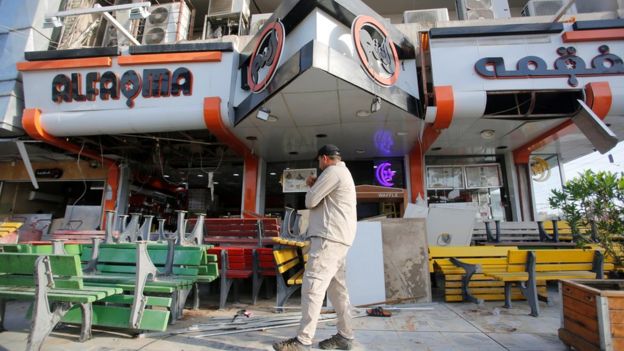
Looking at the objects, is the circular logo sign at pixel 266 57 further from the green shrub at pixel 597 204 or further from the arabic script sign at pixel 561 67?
the green shrub at pixel 597 204

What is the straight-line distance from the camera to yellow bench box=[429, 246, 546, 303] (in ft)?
15.6

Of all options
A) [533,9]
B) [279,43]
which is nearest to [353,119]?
[279,43]

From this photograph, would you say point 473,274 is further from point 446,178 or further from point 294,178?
point 294,178

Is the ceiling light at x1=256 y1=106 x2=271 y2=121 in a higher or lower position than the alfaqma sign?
lower

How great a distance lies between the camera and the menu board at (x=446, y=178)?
33.8 ft

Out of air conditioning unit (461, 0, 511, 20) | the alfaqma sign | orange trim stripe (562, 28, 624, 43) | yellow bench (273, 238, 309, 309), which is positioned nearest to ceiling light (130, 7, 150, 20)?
the alfaqma sign

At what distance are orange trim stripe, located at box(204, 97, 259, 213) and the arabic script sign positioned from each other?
20.1 ft

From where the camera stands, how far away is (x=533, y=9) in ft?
29.7

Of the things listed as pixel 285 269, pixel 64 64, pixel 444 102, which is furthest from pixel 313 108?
pixel 64 64

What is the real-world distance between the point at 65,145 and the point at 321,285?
32.6ft

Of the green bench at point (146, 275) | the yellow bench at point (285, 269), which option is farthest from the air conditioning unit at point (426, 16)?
the green bench at point (146, 275)

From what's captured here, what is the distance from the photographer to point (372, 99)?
6609 mm

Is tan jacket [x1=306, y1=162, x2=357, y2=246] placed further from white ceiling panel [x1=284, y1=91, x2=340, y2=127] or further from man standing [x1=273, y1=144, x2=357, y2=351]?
white ceiling panel [x1=284, y1=91, x2=340, y2=127]

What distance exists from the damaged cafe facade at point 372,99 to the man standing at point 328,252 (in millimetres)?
3206
